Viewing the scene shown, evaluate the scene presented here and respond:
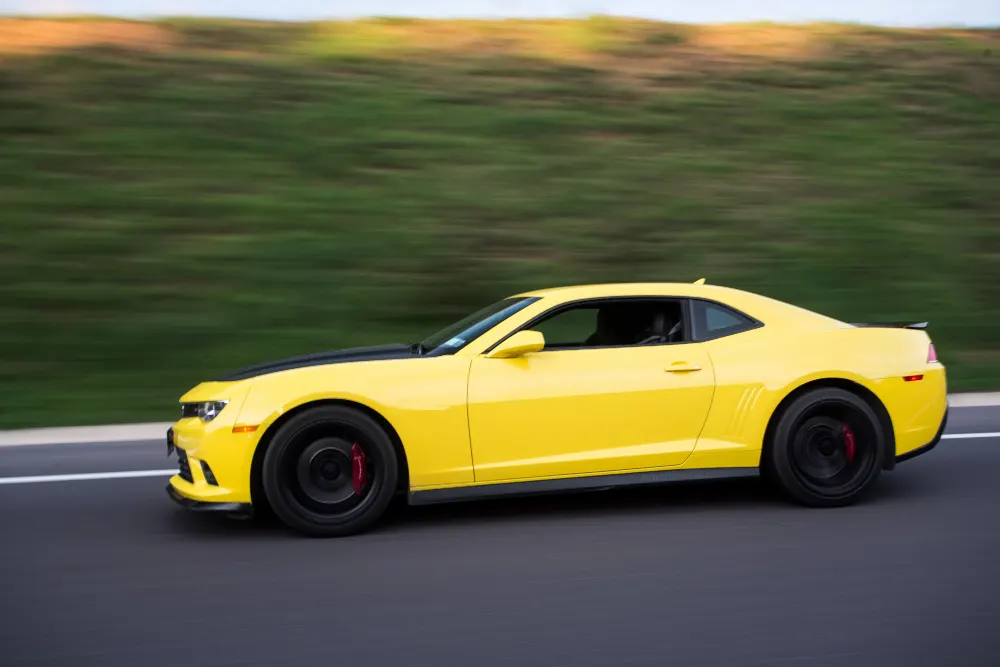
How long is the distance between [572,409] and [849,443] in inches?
65.6

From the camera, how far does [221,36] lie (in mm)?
15961

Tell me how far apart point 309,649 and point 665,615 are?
1416mm

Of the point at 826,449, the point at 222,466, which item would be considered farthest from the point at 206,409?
the point at 826,449

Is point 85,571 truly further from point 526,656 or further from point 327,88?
point 327,88

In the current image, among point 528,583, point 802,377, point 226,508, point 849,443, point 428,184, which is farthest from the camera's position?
point 428,184

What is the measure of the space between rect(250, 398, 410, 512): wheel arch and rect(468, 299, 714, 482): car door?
388 mm

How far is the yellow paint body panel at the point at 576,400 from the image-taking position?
541 cm

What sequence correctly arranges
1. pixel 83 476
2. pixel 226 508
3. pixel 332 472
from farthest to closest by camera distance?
pixel 83 476 < pixel 332 472 < pixel 226 508

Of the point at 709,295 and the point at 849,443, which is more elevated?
the point at 709,295

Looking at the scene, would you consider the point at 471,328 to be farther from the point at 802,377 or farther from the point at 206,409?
the point at 802,377

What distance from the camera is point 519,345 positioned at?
5.52 meters

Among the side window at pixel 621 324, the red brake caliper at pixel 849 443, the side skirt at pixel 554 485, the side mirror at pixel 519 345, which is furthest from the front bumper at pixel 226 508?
the red brake caliper at pixel 849 443

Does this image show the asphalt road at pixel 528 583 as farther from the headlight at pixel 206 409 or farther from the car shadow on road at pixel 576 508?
the headlight at pixel 206 409

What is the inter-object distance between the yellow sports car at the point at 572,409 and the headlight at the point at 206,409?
0.01m
